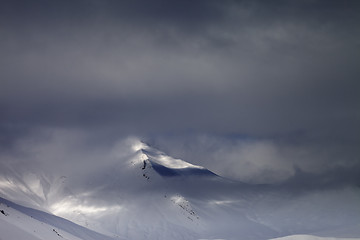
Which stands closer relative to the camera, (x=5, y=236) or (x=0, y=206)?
(x=5, y=236)

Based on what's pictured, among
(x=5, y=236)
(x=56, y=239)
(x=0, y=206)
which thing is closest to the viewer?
(x=5, y=236)

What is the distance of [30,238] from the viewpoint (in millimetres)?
85438

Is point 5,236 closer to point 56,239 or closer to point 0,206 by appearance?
point 56,239

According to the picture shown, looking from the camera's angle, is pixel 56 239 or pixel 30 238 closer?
pixel 30 238

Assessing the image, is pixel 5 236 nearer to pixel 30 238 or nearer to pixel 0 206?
pixel 30 238

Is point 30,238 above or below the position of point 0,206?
below

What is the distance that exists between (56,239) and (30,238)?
59.9 ft

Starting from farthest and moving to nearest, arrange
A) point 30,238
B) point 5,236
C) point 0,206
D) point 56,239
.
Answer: point 0,206 < point 56,239 < point 30,238 < point 5,236

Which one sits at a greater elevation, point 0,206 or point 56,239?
point 0,206

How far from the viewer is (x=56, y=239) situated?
102875 mm

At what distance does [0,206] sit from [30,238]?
43.1 meters

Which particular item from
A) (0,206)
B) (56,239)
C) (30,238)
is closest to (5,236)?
(30,238)

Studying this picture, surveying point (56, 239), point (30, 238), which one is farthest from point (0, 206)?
point (30, 238)

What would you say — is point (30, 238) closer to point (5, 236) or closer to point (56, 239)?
point (5, 236)
